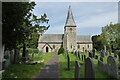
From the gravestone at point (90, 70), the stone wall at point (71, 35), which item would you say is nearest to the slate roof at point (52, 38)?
the stone wall at point (71, 35)

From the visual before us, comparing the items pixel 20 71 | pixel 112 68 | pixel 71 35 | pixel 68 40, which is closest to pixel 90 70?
pixel 112 68

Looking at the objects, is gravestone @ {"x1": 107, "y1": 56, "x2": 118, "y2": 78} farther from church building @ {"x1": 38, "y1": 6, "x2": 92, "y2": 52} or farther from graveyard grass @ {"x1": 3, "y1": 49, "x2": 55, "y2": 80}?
church building @ {"x1": 38, "y1": 6, "x2": 92, "y2": 52}

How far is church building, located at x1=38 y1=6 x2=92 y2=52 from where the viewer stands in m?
101

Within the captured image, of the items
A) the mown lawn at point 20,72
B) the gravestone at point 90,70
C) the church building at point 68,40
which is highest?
the church building at point 68,40

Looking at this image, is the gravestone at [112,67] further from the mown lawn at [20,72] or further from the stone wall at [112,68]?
the mown lawn at [20,72]

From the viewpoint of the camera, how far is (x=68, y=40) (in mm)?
100812

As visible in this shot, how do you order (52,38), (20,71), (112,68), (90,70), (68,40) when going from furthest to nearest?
(52,38)
(68,40)
(20,71)
(112,68)
(90,70)

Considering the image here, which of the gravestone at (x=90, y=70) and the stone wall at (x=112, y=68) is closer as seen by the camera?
the gravestone at (x=90, y=70)

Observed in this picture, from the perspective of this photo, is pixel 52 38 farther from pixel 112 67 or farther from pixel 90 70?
pixel 90 70

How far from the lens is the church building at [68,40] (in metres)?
101

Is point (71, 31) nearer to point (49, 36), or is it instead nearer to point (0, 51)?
point (49, 36)

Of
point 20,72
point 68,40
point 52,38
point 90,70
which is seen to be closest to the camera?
point 90,70

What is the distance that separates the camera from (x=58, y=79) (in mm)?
16562

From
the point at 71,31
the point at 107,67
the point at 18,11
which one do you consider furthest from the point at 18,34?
the point at 71,31
